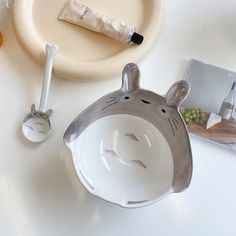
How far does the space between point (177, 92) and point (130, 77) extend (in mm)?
70

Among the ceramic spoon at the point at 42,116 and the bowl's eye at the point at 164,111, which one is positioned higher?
the bowl's eye at the point at 164,111

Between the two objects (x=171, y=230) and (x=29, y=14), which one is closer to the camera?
(x=171, y=230)

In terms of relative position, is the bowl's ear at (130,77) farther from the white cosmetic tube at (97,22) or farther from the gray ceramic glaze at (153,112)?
the white cosmetic tube at (97,22)

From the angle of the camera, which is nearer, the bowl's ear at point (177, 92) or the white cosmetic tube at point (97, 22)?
the bowl's ear at point (177, 92)

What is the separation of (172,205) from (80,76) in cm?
26

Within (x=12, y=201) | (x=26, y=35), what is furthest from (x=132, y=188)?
(x=26, y=35)

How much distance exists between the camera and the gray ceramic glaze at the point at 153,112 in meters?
0.50

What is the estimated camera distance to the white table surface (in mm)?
531

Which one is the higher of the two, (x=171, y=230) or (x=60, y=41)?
(x=60, y=41)

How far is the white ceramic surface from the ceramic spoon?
2.9 inches

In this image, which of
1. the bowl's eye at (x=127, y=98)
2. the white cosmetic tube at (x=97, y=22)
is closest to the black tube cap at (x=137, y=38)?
the white cosmetic tube at (x=97, y=22)

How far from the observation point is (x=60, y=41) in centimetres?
62

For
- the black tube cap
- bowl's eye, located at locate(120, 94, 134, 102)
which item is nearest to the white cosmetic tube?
the black tube cap

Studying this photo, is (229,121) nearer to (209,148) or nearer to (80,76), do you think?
(209,148)
